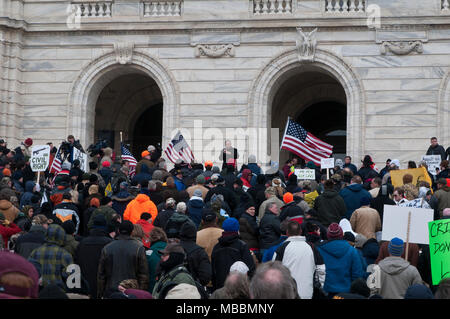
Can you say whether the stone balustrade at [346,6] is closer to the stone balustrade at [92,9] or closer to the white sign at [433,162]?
the white sign at [433,162]

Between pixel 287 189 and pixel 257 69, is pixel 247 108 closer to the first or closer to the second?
pixel 257 69

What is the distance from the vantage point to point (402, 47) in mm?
24750

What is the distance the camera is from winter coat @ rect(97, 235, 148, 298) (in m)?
10.8

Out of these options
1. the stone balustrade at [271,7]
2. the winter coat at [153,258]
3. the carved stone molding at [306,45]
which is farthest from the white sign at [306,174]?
the winter coat at [153,258]

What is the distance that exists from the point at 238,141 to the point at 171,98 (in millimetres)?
2443

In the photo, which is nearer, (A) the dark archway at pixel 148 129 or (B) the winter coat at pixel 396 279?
(B) the winter coat at pixel 396 279

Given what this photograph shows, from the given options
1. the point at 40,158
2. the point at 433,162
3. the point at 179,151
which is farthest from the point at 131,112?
the point at 433,162

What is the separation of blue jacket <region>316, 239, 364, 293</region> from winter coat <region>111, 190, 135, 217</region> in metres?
5.40

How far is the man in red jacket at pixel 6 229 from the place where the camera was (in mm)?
13106

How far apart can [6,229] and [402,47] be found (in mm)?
15019

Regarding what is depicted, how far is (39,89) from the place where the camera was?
26375 mm

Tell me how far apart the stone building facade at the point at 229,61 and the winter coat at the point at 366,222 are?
10.8m
